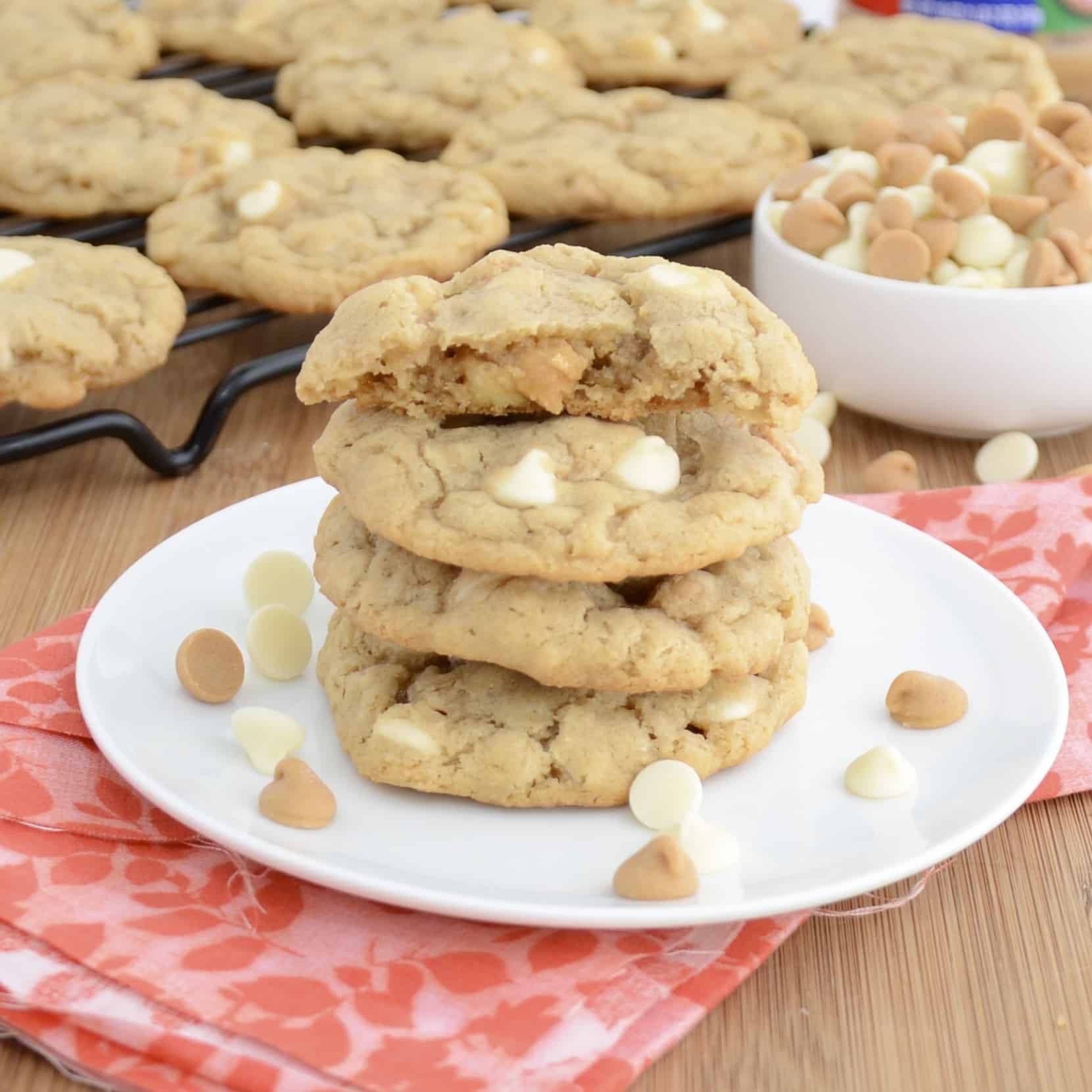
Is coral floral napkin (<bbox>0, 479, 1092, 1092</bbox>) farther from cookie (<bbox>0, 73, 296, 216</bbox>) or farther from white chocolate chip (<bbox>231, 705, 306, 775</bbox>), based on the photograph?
cookie (<bbox>0, 73, 296, 216</bbox>)

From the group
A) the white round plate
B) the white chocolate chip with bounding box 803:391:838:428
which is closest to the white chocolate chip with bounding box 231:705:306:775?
the white round plate

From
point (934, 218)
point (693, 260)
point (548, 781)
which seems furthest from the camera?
point (693, 260)

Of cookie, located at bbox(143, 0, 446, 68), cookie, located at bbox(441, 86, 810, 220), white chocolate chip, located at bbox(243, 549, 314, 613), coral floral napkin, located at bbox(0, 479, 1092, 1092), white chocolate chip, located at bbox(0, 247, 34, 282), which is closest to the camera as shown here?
coral floral napkin, located at bbox(0, 479, 1092, 1092)

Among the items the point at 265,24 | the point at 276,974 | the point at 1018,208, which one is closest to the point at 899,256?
the point at 1018,208

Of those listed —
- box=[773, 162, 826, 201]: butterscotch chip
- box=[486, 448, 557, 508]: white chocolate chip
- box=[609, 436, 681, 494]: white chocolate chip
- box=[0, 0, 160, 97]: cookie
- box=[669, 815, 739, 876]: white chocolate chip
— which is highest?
box=[486, 448, 557, 508]: white chocolate chip

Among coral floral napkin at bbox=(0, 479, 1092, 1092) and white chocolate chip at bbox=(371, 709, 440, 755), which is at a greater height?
white chocolate chip at bbox=(371, 709, 440, 755)

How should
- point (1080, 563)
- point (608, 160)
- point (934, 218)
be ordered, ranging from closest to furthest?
point (1080, 563)
point (934, 218)
point (608, 160)

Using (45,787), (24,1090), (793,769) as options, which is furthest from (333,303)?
(24,1090)

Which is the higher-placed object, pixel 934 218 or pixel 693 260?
pixel 934 218

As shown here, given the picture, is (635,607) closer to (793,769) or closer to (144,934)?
(793,769)
